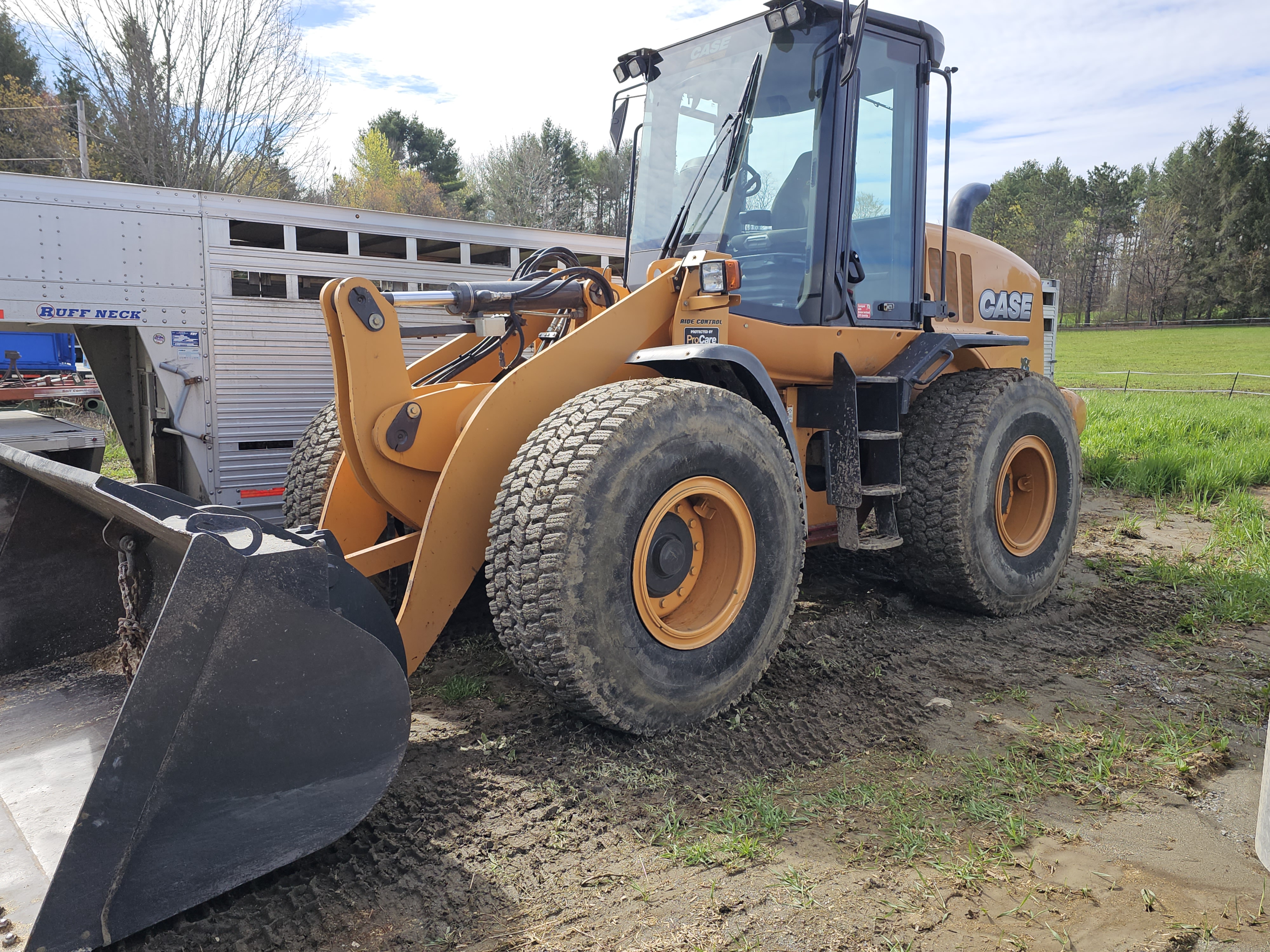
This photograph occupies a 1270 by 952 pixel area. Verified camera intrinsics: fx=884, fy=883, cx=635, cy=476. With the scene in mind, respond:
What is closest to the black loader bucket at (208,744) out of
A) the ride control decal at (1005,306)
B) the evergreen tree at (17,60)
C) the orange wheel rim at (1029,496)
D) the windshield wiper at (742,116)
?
the windshield wiper at (742,116)

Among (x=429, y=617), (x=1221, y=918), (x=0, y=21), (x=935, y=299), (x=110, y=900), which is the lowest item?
(x=1221, y=918)

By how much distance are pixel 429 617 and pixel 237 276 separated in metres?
4.00

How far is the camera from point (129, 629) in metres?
2.75

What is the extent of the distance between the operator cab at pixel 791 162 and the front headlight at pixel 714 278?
1.50ft

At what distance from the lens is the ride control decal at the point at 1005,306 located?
18.7 ft

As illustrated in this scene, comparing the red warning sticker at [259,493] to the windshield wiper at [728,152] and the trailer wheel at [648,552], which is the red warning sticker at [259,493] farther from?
the trailer wheel at [648,552]

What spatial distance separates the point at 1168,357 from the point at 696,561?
137ft

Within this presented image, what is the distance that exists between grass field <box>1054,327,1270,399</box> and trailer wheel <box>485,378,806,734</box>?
2263 cm

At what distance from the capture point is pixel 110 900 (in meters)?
2.04

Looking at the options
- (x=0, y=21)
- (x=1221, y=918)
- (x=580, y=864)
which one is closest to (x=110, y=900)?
(x=580, y=864)

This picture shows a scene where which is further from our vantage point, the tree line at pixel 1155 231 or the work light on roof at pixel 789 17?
the tree line at pixel 1155 231

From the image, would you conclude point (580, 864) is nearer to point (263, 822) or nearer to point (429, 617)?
point (263, 822)

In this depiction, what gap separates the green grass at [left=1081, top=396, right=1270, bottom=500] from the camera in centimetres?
861

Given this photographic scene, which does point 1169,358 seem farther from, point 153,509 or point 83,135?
point 153,509
